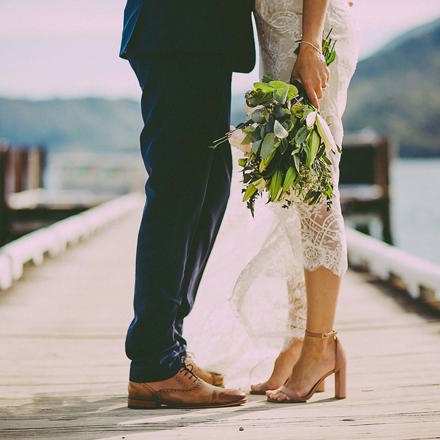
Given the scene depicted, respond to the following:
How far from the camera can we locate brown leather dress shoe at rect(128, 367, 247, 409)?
7.77ft

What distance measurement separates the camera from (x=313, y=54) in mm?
2307

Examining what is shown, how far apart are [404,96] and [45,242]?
378 feet

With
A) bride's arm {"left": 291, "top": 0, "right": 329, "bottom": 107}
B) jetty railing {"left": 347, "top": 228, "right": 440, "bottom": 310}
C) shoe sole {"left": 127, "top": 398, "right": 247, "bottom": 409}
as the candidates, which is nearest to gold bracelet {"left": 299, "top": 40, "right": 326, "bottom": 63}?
bride's arm {"left": 291, "top": 0, "right": 329, "bottom": 107}

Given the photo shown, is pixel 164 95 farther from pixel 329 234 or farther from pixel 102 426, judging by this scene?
pixel 102 426

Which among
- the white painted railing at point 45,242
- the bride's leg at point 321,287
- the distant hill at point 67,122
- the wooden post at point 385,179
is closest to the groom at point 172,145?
the bride's leg at point 321,287

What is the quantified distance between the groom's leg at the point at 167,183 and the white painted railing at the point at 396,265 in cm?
235

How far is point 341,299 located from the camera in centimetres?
492

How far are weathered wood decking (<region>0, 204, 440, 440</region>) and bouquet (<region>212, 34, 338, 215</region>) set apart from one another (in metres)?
0.61

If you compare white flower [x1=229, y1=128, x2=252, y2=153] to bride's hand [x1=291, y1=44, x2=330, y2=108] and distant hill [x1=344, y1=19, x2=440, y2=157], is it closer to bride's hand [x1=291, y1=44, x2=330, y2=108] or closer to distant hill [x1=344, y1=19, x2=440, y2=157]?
bride's hand [x1=291, y1=44, x2=330, y2=108]

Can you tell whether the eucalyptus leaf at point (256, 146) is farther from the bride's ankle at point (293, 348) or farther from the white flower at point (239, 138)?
the bride's ankle at point (293, 348)

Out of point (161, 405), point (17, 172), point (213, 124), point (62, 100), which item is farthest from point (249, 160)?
point (62, 100)

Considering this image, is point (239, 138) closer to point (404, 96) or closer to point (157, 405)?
point (157, 405)

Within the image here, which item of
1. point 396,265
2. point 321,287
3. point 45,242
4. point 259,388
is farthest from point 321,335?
point 45,242

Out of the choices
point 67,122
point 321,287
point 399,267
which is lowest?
point 399,267
